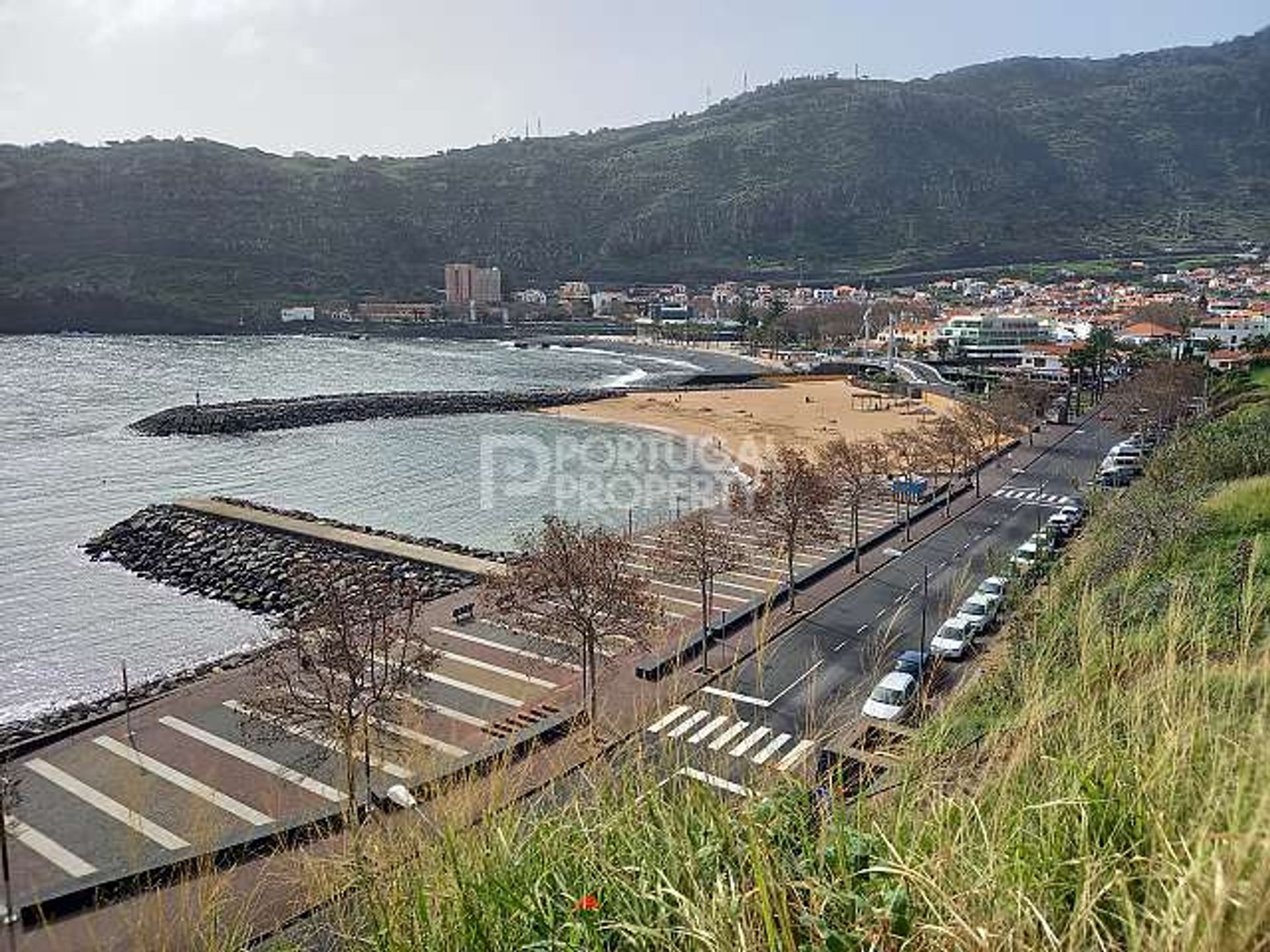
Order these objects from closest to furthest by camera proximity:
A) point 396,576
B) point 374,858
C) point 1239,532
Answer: point 374,858 → point 1239,532 → point 396,576

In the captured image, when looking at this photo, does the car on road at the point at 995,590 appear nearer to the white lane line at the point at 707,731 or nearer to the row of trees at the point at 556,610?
the row of trees at the point at 556,610

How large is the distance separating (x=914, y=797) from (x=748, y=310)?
90278mm

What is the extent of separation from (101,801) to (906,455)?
21.5m

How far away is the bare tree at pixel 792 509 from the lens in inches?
668

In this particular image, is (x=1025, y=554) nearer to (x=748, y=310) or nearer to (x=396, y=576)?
(x=396, y=576)

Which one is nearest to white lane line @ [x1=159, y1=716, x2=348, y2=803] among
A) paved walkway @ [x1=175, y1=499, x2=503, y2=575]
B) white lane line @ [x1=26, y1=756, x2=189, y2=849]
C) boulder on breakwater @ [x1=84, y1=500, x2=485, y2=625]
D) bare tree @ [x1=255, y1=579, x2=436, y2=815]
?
bare tree @ [x1=255, y1=579, x2=436, y2=815]

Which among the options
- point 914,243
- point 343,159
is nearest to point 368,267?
point 343,159

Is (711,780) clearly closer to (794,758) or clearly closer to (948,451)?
(794,758)

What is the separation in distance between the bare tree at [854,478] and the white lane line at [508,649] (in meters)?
6.57

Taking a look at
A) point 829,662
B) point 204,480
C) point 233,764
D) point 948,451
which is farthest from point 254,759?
point 204,480

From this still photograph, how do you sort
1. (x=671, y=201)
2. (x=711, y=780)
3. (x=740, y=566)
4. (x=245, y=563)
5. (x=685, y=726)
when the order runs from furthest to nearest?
(x=671, y=201) < (x=245, y=563) < (x=740, y=566) < (x=685, y=726) < (x=711, y=780)

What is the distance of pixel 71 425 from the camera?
43.4 meters

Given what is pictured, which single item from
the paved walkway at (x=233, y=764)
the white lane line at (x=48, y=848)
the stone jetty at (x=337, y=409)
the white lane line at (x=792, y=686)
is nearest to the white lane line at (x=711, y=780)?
the paved walkway at (x=233, y=764)

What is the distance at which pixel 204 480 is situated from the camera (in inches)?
1316
